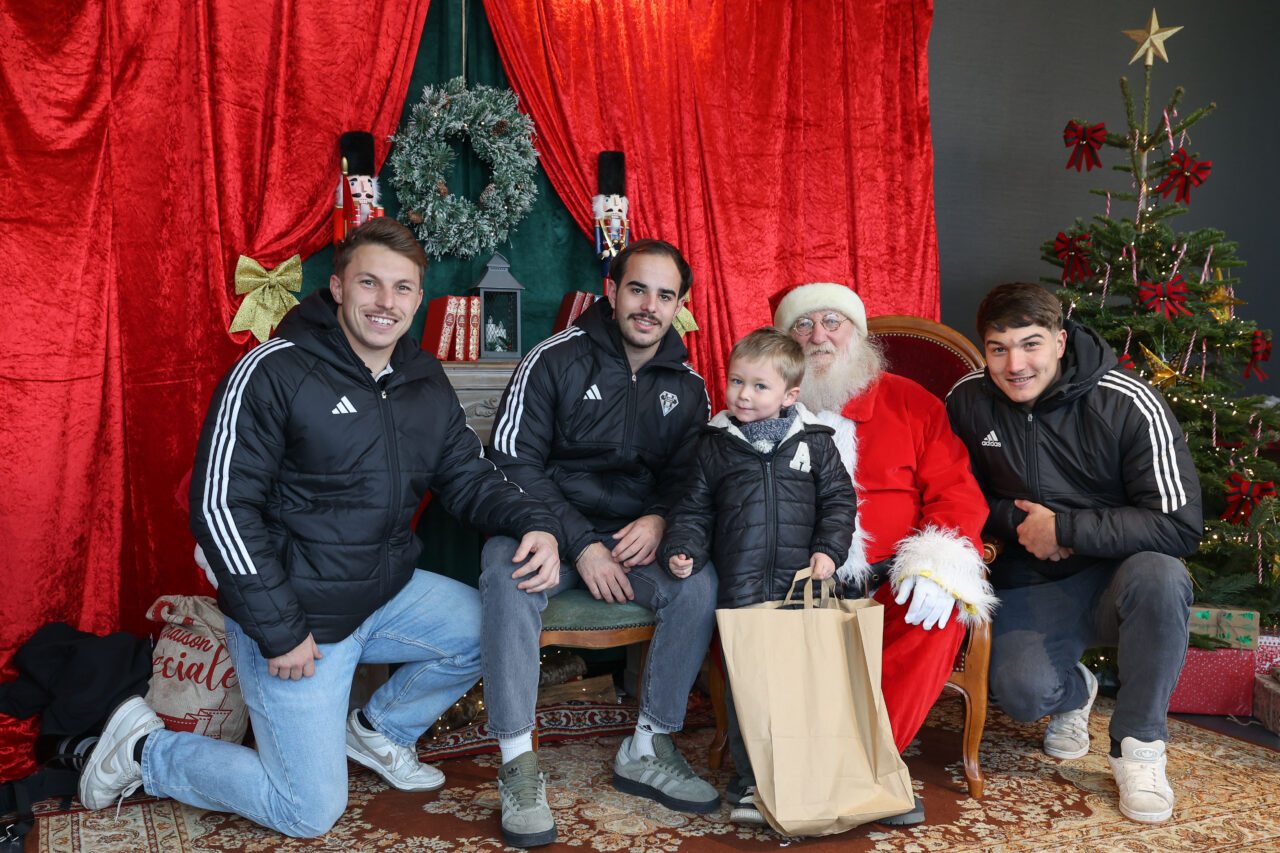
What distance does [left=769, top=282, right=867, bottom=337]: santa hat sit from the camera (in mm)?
3172

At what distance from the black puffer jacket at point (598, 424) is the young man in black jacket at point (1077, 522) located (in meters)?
0.99

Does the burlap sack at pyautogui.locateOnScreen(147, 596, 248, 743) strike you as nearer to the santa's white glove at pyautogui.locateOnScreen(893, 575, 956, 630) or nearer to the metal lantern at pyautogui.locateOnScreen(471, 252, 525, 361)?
the metal lantern at pyautogui.locateOnScreen(471, 252, 525, 361)

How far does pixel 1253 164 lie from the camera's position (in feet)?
18.5

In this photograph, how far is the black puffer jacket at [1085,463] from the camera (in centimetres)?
269

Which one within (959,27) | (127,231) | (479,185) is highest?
(959,27)

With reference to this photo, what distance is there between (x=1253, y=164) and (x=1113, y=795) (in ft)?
15.3

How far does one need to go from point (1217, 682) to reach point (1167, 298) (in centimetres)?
150

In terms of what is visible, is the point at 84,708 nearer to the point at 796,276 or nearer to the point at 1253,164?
the point at 796,276

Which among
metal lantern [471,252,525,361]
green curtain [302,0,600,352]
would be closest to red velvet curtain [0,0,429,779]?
green curtain [302,0,600,352]

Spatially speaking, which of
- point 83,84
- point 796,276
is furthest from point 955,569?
point 83,84

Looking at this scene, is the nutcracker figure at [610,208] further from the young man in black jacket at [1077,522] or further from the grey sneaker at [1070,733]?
the grey sneaker at [1070,733]

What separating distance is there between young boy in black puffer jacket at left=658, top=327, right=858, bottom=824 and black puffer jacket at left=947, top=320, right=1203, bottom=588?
627 mm

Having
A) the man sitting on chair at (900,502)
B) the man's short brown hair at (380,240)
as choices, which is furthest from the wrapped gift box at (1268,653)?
the man's short brown hair at (380,240)

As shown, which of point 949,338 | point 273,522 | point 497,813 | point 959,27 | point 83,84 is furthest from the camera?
point 959,27
